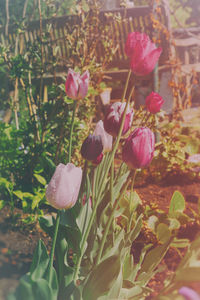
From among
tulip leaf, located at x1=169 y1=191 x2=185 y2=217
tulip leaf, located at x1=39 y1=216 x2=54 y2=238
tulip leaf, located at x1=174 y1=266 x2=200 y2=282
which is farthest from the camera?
tulip leaf, located at x1=169 y1=191 x2=185 y2=217

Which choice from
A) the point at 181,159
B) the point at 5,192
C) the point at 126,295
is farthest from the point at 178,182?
the point at 126,295

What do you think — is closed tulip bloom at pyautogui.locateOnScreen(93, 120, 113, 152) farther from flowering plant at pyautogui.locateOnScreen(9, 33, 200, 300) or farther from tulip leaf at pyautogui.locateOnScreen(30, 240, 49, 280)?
tulip leaf at pyautogui.locateOnScreen(30, 240, 49, 280)

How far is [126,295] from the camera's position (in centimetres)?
69

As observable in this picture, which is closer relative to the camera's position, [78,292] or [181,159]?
[78,292]

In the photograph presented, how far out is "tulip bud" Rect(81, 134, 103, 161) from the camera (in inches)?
25.7

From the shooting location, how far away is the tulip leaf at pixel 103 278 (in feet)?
2.04

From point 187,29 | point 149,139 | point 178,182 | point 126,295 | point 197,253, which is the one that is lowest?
point 178,182

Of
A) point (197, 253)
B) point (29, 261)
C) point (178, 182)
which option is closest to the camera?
point (197, 253)

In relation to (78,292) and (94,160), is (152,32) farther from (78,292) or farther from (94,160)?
(78,292)

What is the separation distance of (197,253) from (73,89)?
39 centimetres

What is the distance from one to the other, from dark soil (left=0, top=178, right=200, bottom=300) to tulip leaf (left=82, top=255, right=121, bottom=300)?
0.21 meters

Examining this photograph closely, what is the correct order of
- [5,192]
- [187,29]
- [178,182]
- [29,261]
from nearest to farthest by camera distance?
1. [29,261]
2. [5,192]
3. [178,182]
4. [187,29]

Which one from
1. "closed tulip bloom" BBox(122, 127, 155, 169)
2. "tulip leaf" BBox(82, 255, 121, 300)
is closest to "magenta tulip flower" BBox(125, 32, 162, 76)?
"closed tulip bloom" BBox(122, 127, 155, 169)

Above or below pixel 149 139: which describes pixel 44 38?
above
